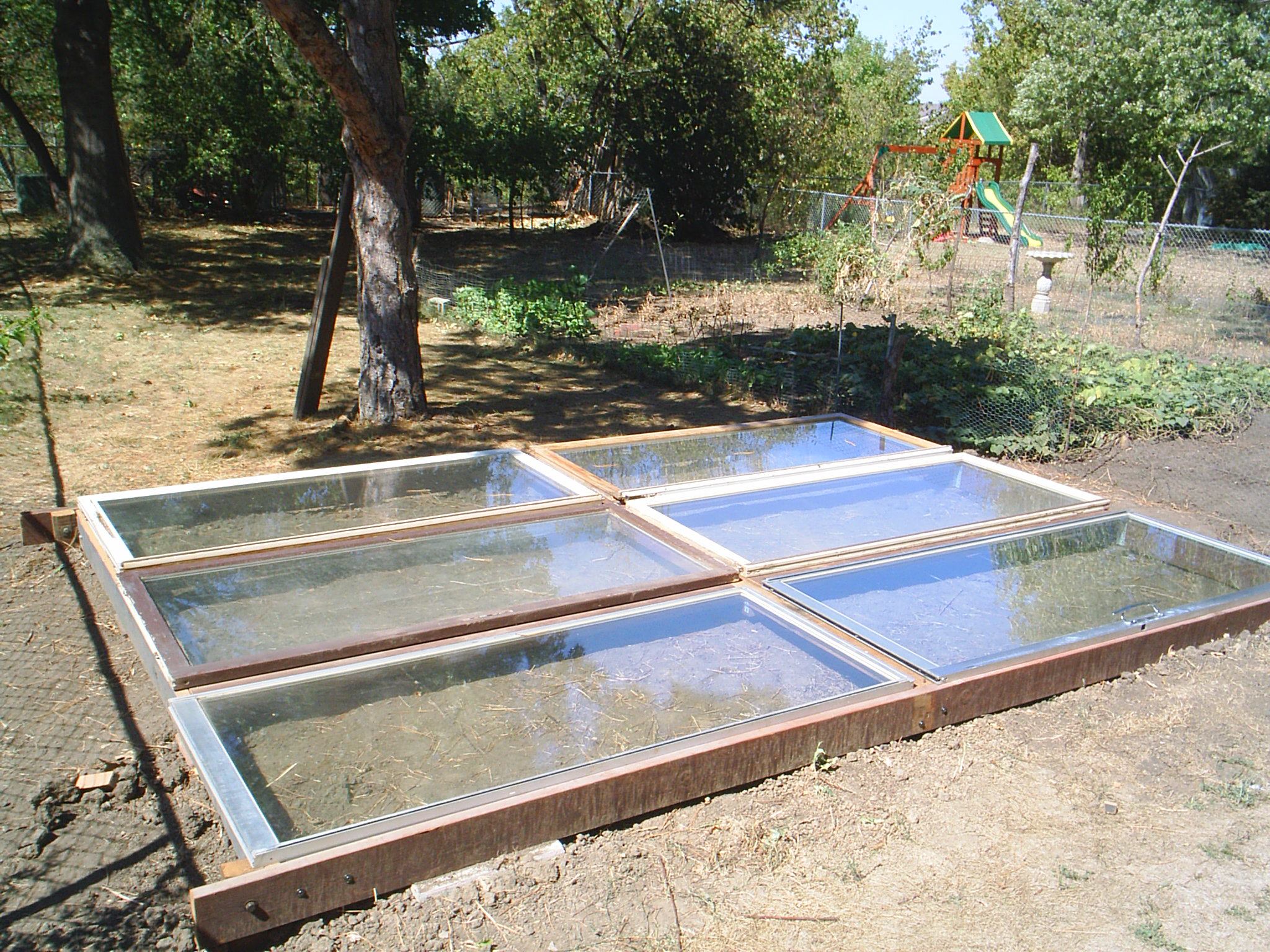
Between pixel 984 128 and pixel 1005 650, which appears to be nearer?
pixel 1005 650

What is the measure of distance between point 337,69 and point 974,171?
20429mm

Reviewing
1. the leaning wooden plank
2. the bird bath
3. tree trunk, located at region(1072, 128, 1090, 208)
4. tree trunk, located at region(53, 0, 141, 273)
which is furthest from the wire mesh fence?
tree trunk, located at region(53, 0, 141, 273)

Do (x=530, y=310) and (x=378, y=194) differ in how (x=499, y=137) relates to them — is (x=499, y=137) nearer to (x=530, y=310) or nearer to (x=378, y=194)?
(x=530, y=310)

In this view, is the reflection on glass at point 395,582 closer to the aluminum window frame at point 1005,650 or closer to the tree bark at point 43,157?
the aluminum window frame at point 1005,650

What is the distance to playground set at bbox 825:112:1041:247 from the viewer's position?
795 inches

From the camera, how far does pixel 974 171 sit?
23812 mm

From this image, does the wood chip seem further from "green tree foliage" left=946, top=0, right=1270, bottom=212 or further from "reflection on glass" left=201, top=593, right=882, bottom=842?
"green tree foliage" left=946, top=0, right=1270, bottom=212

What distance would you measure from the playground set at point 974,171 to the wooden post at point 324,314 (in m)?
13.0

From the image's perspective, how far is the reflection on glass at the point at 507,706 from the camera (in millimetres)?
3027

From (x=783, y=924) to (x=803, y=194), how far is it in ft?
63.7

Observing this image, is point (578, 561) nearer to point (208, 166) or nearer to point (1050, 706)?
point (1050, 706)

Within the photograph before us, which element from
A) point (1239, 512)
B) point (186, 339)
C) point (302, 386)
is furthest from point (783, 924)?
point (186, 339)

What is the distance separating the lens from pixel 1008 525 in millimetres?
5199

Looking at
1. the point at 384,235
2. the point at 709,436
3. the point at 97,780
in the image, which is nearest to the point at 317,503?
the point at 97,780
